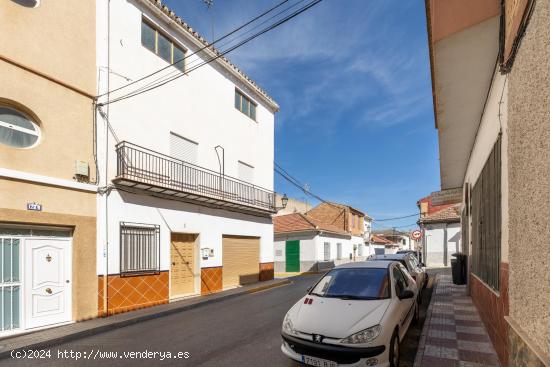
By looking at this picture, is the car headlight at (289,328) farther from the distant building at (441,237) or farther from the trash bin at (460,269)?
the distant building at (441,237)

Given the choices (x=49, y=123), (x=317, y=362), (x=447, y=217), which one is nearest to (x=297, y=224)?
(x=447, y=217)

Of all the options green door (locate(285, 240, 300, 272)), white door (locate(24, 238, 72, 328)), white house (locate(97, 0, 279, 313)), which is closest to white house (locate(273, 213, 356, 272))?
green door (locate(285, 240, 300, 272))

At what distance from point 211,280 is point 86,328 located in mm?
5811

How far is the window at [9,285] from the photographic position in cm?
720

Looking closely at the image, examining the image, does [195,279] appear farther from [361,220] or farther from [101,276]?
[361,220]

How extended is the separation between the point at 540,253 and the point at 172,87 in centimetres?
1188

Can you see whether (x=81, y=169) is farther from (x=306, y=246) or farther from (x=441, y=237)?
(x=441, y=237)

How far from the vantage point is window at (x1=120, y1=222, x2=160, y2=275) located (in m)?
9.71

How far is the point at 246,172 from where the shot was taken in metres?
16.7

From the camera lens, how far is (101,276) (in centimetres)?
902

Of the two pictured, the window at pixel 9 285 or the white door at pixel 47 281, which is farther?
the white door at pixel 47 281

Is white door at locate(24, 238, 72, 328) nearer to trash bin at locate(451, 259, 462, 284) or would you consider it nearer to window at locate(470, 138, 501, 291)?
window at locate(470, 138, 501, 291)

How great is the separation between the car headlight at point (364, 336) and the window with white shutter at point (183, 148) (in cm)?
962

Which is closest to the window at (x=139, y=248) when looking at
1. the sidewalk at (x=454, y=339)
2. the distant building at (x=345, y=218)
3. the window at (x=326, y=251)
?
the sidewalk at (x=454, y=339)
